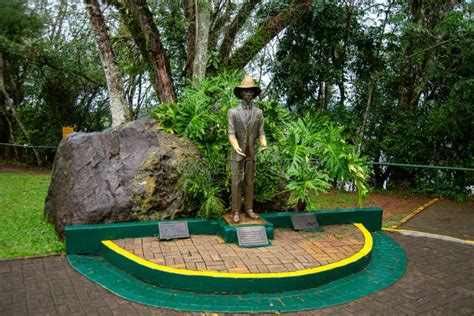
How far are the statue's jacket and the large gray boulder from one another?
130 centimetres

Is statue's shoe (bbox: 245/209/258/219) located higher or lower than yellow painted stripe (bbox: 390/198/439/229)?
higher

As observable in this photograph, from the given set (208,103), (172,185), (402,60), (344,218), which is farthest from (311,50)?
(172,185)

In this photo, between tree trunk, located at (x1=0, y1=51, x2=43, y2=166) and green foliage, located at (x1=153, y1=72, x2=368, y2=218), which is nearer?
green foliage, located at (x1=153, y1=72, x2=368, y2=218)

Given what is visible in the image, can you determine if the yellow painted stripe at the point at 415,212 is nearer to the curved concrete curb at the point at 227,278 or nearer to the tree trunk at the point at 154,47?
the curved concrete curb at the point at 227,278

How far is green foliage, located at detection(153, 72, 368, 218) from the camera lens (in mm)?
6707

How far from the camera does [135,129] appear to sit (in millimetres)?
7320

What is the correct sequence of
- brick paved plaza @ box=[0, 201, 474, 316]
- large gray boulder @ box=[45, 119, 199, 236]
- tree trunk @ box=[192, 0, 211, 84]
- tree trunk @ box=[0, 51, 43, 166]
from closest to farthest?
brick paved plaza @ box=[0, 201, 474, 316] → large gray boulder @ box=[45, 119, 199, 236] → tree trunk @ box=[192, 0, 211, 84] → tree trunk @ box=[0, 51, 43, 166]

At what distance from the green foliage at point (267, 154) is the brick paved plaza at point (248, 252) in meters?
0.68

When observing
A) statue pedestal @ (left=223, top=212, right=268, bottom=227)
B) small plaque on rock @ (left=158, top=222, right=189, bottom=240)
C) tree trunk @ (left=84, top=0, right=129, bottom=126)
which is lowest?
small plaque on rock @ (left=158, top=222, right=189, bottom=240)

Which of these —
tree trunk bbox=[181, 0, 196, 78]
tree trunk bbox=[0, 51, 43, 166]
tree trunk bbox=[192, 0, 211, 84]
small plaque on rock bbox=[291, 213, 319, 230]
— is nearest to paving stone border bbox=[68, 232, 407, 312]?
small plaque on rock bbox=[291, 213, 319, 230]

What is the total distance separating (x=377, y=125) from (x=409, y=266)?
862cm

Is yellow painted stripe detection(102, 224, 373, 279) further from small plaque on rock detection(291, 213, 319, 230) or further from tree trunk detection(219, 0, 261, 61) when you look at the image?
tree trunk detection(219, 0, 261, 61)

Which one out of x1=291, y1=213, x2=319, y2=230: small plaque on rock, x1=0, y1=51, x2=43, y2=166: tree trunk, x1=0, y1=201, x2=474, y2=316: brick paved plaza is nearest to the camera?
x1=0, y1=201, x2=474, y2=316: brick paved plaza

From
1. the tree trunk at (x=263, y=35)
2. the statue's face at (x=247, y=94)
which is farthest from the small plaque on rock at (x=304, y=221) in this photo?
the tree trunk at (x=263, y=35)
